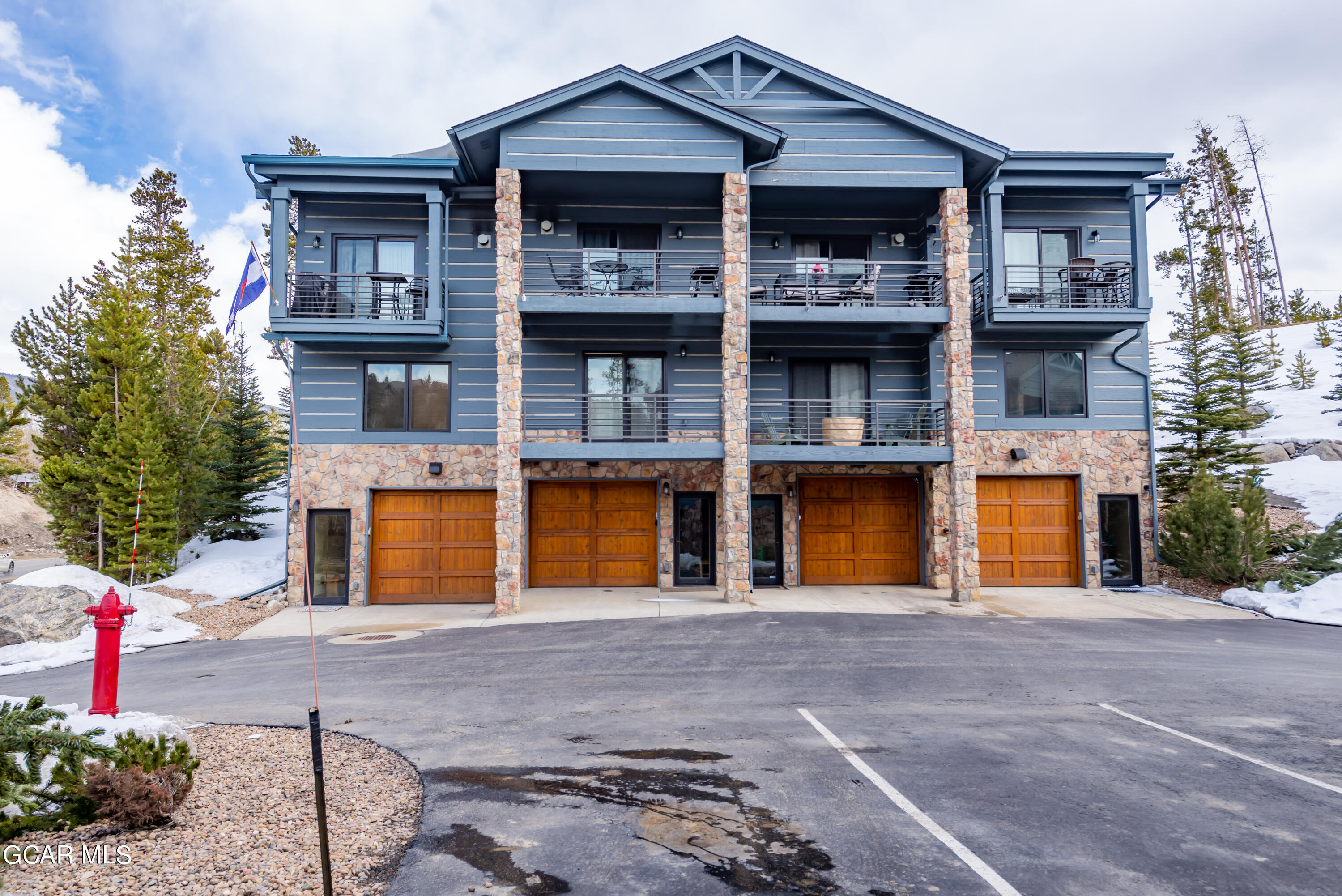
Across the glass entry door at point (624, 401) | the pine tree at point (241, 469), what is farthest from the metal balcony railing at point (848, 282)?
the pine tree at point (241, 469)

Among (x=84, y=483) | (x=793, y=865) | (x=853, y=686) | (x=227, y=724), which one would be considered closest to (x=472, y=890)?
(x=793, y=865)

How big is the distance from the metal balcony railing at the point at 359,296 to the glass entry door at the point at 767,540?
841 cm

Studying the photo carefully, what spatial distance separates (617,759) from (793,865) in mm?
1949

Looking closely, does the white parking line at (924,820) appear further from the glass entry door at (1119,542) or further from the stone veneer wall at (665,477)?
the glass entry door at (1119,542)

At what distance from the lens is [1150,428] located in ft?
46.5

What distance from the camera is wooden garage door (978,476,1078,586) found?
1417 centimetres

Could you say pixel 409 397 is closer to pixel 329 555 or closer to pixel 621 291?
pixel 329 555

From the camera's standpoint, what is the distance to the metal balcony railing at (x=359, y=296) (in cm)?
1323

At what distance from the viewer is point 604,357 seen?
14.3 meters

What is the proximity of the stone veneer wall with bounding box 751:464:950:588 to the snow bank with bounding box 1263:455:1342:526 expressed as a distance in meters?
9.75

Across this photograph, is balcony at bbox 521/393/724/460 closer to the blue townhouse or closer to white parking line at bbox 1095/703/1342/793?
the blue townhouse

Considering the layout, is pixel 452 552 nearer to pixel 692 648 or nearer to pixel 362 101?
pixel 692 648

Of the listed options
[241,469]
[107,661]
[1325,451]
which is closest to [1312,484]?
[1325,451]

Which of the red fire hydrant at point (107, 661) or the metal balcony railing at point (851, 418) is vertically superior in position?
the metal balcony railing at point (851, 418)
